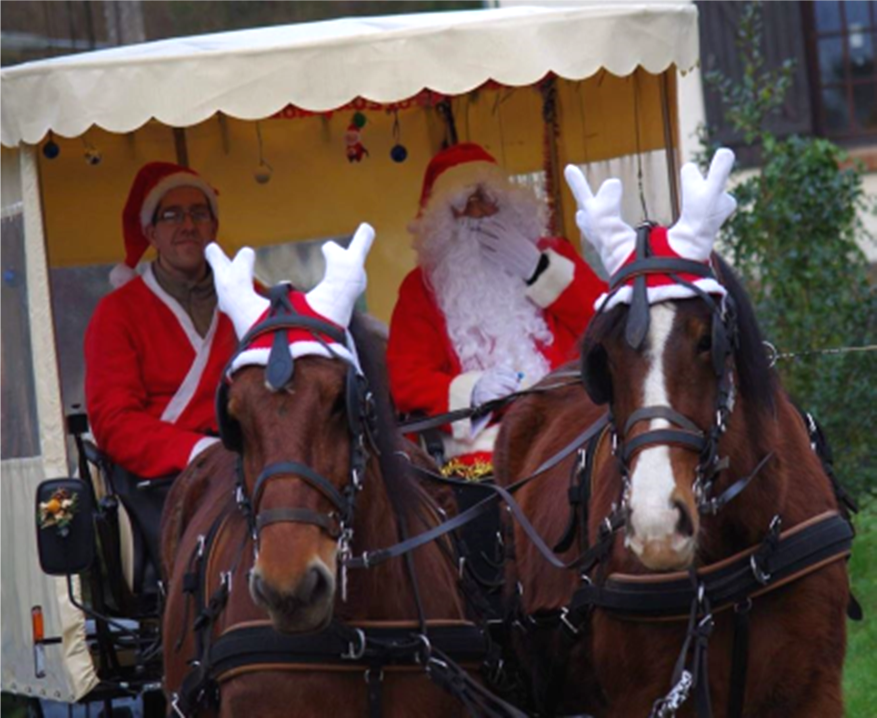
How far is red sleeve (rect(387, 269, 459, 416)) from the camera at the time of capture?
240 inches

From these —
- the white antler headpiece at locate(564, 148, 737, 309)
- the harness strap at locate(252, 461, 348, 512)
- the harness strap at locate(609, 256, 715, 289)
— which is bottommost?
the harness strap at locate(252, 461, 348, 512)

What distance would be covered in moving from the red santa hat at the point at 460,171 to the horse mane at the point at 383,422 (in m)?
1.62

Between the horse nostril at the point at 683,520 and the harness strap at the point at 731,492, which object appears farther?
the harness strap at the point at 731,492

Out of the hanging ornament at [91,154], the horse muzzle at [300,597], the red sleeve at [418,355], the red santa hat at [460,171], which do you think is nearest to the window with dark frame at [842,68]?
the hanging ornament at [91,154]

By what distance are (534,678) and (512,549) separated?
1.25 ft

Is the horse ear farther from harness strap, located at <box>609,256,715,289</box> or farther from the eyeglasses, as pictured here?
the eyeglasses

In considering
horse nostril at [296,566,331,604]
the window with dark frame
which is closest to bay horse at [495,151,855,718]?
horse nostril at [296,566,331,604]

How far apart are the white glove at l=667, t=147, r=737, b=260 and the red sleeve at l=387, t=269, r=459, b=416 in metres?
1.56

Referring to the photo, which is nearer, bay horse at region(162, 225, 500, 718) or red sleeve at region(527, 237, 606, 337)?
bay horse at region(162, 225, 500, 718)

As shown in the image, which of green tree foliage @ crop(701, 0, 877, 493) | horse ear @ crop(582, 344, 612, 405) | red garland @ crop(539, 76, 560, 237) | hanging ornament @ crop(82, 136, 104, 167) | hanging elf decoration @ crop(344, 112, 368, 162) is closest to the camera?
horse ear @ crop(582, 344, 612, 405)

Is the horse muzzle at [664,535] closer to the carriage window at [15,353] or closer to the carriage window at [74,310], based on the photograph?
the carriage window at [15,353]

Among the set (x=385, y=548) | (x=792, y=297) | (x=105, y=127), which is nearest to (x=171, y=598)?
(x=385, y=548)

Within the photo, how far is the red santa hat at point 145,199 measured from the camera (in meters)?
6.32

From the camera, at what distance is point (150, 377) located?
6.10 m
